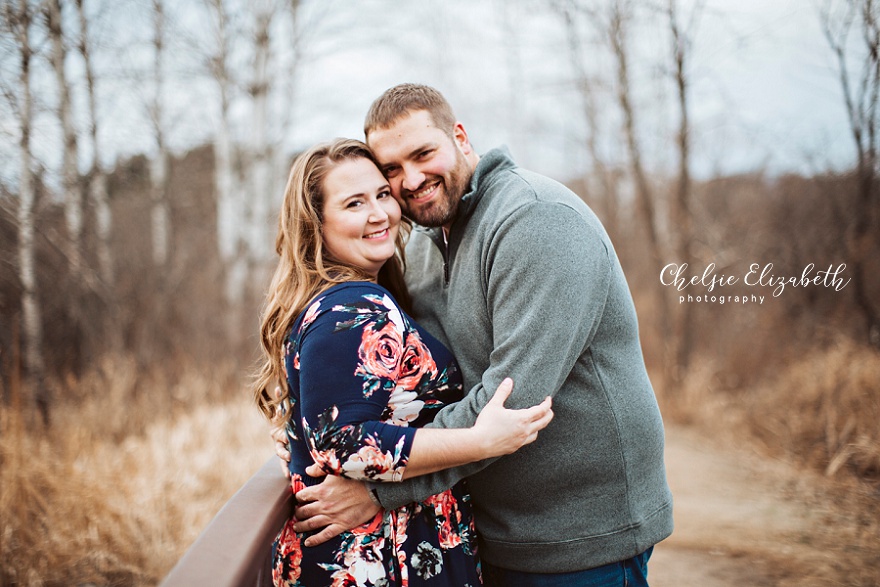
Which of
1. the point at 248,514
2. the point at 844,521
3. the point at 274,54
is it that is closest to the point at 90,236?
the point at 274,54

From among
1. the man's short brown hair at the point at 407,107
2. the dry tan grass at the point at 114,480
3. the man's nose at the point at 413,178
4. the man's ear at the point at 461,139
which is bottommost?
the dry tan grass at the point at 114,480

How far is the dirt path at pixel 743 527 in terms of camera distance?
3.63m

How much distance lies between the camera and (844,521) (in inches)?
162

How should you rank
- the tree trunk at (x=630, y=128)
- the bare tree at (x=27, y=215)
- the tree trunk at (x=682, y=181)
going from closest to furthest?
the bare tree at (x=27, y=215) < the tree trunk at (x=682, y=181) < the tree trunk at (x=630, y=128)

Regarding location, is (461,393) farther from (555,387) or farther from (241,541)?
(241,541)

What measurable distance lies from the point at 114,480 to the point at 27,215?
2.57 metres

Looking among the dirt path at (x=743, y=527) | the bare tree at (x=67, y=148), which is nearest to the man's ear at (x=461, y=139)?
the dirt path at (x=743, y=527)

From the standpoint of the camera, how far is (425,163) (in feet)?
7.18

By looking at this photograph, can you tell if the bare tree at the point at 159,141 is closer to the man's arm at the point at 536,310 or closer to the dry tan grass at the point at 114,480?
the dry tan grass at the point at 114,480

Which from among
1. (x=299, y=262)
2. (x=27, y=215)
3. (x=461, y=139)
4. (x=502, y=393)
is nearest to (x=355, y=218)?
(x=299, y=262)

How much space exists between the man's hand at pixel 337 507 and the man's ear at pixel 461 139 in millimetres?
1211

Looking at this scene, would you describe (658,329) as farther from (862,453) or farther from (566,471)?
(566,471)

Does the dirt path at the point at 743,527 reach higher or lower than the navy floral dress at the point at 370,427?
lower

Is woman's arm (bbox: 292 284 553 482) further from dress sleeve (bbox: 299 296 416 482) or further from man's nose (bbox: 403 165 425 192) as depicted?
man's nose (bbox: 403 165 425 192)
